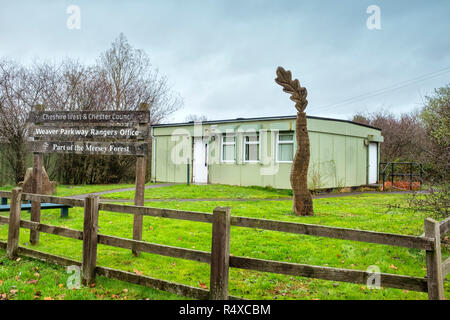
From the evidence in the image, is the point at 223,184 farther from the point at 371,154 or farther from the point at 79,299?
the point at 79,299

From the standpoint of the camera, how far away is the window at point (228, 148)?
59.9 ft

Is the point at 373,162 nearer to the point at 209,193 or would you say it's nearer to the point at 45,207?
the point at 209,193

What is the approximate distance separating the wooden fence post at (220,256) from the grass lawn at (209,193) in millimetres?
10166

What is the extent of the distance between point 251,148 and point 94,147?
39.1ft

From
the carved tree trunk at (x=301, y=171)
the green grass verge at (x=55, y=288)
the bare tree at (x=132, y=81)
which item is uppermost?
the bare tree at (x=132, y=81)

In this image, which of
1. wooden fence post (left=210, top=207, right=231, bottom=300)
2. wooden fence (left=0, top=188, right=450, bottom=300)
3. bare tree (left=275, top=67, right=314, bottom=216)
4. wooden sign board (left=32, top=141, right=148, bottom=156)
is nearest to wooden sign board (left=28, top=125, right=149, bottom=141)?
wooden sign board (left=32, top=141, right=148, bottom=156)

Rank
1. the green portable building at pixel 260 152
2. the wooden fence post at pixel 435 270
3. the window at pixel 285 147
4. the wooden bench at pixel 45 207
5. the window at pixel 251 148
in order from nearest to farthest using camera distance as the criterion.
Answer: the wooden fence post at pixel 435 270
the wooden bench at pixel 45 207
the window at pixel 285 147
the green portable building at pixel 260 152
the window at pixel 251 148

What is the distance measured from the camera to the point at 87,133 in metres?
6.50

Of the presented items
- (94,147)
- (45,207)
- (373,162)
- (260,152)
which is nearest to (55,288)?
(94,147)

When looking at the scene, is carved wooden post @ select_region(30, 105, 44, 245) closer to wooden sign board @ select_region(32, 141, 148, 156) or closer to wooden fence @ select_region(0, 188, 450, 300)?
wooden sign board @ select_region(32, 141, 148, 156)

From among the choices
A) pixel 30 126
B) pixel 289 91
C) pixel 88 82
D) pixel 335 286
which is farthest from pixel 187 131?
pixel 335 286

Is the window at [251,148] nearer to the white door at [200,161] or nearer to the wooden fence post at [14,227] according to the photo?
the white door at [200,161]

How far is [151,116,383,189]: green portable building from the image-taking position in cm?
1688

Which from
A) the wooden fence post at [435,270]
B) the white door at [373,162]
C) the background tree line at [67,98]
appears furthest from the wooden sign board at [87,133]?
the white door at [373,162]
